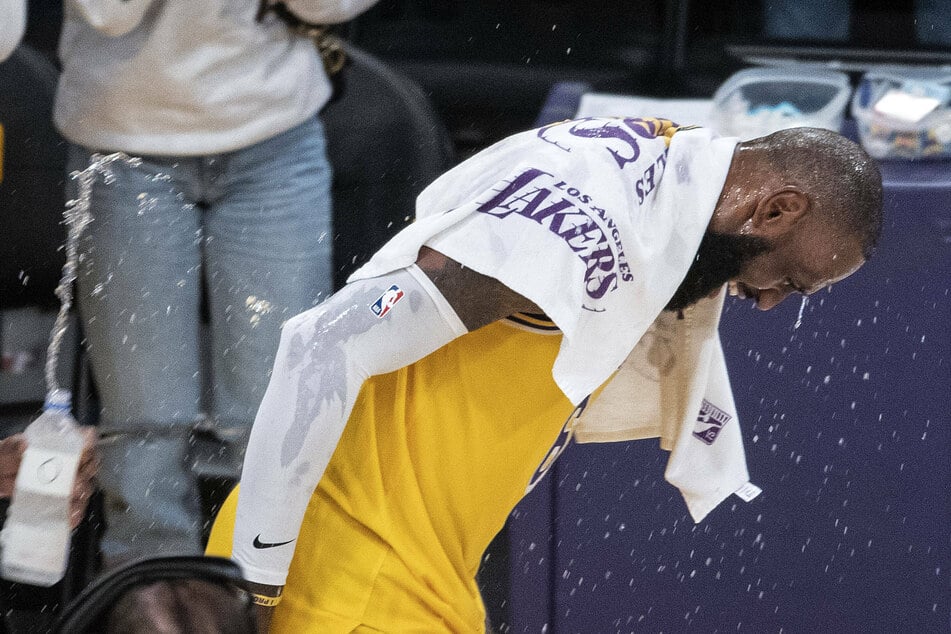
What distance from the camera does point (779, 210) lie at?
5.09ft

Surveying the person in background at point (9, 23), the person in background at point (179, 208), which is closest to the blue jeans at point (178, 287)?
the person in background at point (179, 208)

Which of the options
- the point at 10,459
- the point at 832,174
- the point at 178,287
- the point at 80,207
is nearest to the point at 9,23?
the point at 80,207

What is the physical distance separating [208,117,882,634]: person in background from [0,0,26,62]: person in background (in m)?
1.05

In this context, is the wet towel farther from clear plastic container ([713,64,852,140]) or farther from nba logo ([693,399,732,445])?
clear plastic container ([713,64,852,140])

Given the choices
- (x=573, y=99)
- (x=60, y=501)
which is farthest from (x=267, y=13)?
(x=60, y=501)

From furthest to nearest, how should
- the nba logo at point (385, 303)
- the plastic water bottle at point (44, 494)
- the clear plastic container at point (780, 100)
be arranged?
the clear plastic container at point (780, 100) < the plastic water bottle at point (44, 494) < the nba logo at point (385, 303)

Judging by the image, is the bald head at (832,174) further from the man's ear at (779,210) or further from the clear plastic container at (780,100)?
the clear plastic container at (780,100)

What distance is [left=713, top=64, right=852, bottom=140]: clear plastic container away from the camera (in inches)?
106

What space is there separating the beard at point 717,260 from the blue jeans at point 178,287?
3.73 feet

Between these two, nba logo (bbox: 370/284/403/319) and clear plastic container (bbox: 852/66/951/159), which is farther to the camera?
clear plastic container (bbox: 852/66/951/159)

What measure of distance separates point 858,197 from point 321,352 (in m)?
0.67

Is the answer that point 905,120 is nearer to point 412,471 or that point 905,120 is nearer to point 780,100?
point 780,100

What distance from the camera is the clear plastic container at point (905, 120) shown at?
253 cm

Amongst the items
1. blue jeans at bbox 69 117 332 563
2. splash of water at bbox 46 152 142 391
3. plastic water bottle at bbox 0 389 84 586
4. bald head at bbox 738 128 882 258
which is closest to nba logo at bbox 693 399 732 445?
bald head at bbox 738 128 882 258
